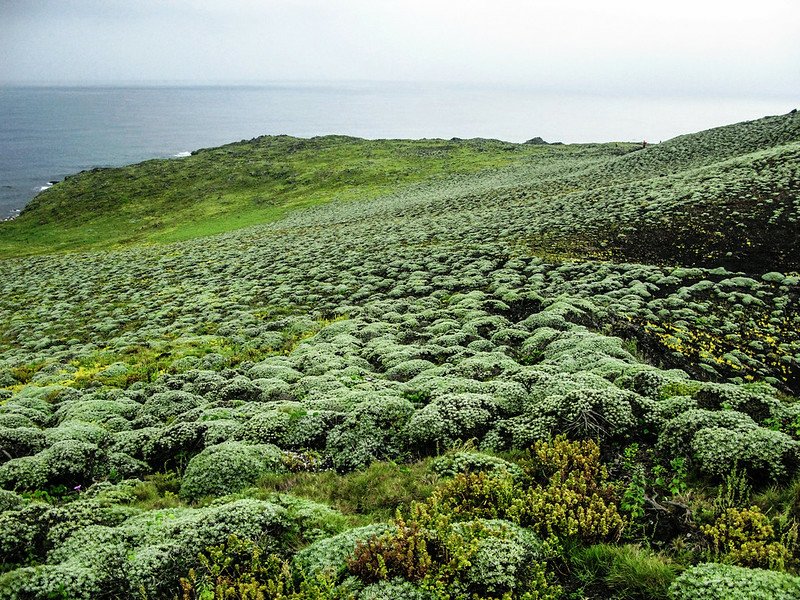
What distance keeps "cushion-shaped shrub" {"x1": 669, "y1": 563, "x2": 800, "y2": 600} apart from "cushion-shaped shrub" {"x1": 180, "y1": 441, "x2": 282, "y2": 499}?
8.89m

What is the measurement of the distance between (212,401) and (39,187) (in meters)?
169

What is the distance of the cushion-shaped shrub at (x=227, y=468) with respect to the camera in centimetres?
1113

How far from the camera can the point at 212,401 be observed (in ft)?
55.0

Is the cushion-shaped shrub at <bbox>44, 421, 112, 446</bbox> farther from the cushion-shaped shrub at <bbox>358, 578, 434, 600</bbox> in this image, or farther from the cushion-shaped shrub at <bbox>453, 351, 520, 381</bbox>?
the cushion-shaped shrub at <bbox>453, 351, 520, 381</bbox>

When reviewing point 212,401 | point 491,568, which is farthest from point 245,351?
point 491,568

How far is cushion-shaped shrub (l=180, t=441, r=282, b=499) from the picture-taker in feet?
36.5

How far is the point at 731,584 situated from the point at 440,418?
7086 mm

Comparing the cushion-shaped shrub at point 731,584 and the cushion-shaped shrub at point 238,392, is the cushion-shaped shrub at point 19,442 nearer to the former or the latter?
the cushion-shaped shrub at point 238,392

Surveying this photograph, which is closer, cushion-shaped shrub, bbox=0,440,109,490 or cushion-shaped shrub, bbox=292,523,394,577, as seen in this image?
cushion-shaped shrub, bbox=292,523,394,577

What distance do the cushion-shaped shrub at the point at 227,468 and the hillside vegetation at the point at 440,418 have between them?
0.06 m

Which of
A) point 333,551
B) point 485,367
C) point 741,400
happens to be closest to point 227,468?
point 333,551

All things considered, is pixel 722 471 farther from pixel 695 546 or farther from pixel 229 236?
pixel 229 236

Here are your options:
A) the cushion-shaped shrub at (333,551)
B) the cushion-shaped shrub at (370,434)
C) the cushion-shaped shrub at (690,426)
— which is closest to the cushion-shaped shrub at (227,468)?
the cushion-shaped shrub at (370,434)

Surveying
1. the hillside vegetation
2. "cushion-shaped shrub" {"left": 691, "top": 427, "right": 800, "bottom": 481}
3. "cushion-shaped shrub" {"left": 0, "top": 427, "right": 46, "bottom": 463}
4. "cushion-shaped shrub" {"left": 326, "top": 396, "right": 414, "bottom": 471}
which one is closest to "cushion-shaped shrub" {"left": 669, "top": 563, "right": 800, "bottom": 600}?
the hillside vegetation
